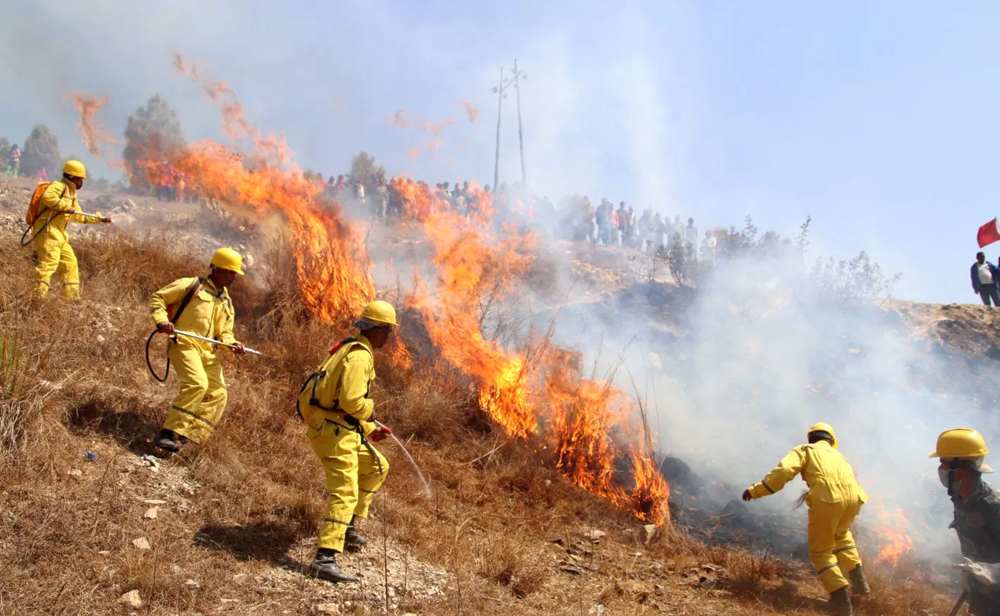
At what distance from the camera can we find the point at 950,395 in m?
13.5

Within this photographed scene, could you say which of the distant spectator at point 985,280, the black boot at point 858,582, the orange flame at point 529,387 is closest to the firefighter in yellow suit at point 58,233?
the orange flame at point 529,387

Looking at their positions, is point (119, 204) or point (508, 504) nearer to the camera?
point (508, 504)

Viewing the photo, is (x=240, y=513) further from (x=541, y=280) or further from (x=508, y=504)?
(x=541, y=280)

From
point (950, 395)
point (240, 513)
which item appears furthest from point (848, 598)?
point (950, 395)

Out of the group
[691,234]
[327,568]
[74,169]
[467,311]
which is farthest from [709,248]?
[327,568]

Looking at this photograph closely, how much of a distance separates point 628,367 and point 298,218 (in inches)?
320

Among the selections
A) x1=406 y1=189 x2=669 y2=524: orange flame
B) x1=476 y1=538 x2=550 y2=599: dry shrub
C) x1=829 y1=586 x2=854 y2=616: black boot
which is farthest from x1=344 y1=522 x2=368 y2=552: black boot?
x1=829 y1=586 x2=854 y2=616: black boot

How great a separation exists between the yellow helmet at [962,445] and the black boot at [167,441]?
593 centimetres

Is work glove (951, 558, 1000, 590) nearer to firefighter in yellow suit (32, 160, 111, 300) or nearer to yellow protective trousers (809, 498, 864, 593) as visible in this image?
yellow protective trousers (809, 498, 864, 593)

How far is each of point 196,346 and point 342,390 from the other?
183 centimetres

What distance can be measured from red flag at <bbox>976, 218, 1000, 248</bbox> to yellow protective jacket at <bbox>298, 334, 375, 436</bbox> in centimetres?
1489

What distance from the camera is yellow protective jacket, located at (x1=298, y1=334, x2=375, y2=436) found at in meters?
4.02

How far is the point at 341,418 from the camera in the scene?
4.12 meters

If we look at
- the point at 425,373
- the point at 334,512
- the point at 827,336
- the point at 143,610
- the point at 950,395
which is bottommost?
the point at 143,610
